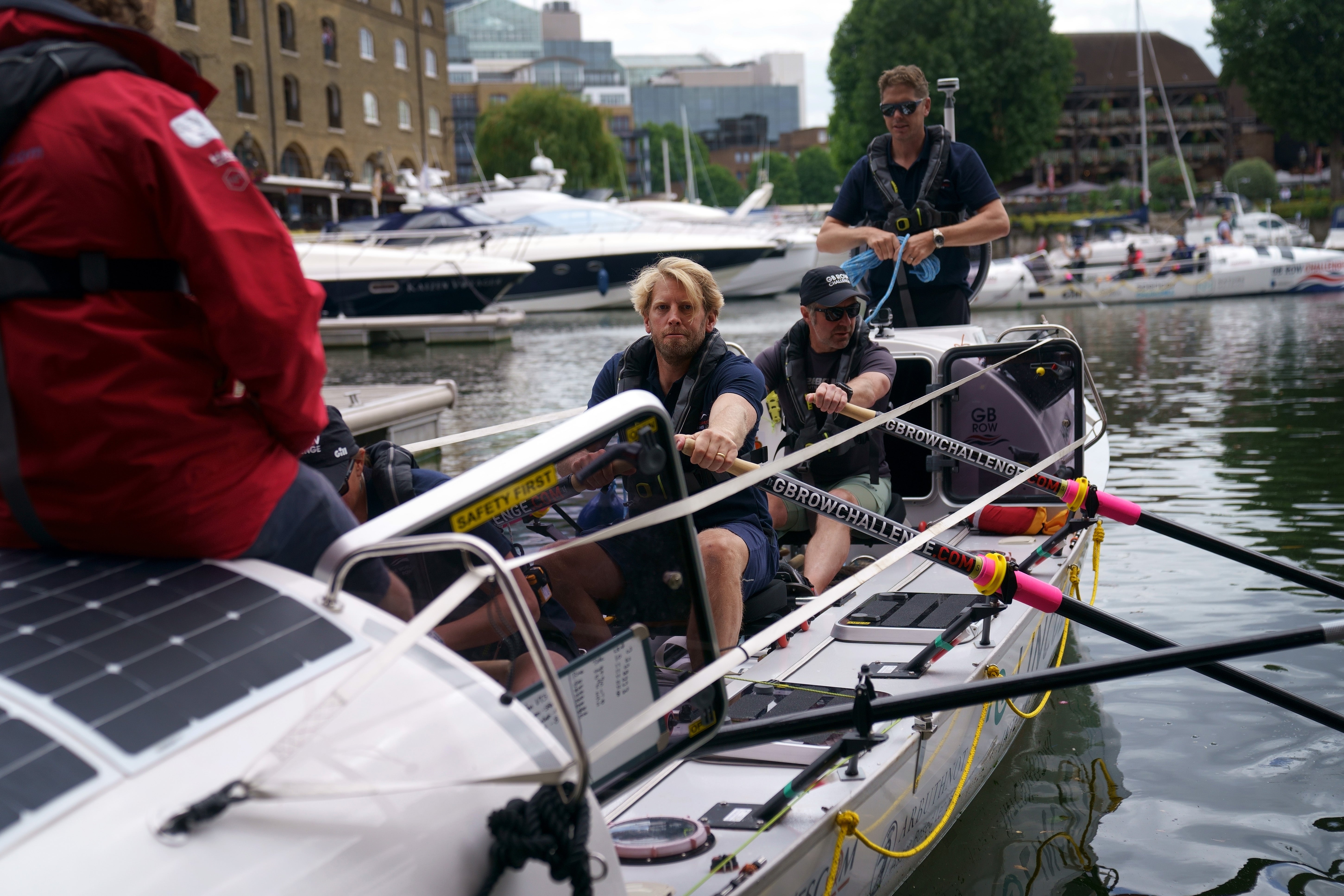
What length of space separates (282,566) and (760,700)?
6.97ft

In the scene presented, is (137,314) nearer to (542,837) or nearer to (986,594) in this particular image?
(542,837)

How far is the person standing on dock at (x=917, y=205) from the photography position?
612cm

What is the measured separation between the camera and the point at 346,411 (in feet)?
34.3

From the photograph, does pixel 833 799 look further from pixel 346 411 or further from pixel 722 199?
pixel 722 199

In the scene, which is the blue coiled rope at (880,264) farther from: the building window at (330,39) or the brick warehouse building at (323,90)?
the building window at (330,39)

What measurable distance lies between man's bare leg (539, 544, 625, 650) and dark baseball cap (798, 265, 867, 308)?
313 centimetres

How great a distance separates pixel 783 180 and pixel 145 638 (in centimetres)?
12329

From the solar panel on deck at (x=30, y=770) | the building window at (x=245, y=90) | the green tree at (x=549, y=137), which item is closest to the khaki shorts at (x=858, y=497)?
the solar panel on deck at (x=30, y=770)

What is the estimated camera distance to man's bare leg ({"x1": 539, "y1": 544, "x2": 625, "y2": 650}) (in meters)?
2.20

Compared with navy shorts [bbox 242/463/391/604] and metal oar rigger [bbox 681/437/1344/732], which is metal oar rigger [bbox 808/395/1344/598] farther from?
navy shorts [bbox 242/463/391/604]

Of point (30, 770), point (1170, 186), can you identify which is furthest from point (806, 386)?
point (1170, 186)

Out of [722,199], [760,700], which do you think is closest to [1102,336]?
[760,700]

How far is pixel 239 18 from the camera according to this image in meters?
40.7

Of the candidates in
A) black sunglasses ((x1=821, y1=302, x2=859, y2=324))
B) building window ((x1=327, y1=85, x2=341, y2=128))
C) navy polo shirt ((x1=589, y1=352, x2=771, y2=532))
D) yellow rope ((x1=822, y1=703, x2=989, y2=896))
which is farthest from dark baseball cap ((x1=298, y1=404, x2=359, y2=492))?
building window ((x1=327, y1=85, x2=341, y2=128))
